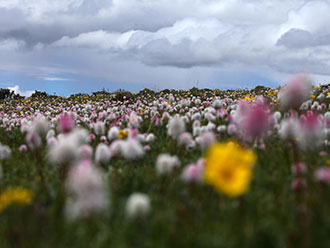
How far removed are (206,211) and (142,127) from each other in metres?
5.61

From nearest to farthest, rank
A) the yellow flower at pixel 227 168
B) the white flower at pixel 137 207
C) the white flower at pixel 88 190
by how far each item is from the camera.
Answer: the yellow flower at pixel 227 168
the white flower at pixel 88 190
the white flower at pixel 137 207

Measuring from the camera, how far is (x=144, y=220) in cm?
282

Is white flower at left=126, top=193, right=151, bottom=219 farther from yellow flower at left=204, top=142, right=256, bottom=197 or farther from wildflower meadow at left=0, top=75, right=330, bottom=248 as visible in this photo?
yellow flower at left=204, top=142, right=256, bottom=197

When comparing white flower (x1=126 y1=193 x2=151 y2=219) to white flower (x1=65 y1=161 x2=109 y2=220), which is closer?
white flower (x1=65 y1=161 x2=109 y2=220)

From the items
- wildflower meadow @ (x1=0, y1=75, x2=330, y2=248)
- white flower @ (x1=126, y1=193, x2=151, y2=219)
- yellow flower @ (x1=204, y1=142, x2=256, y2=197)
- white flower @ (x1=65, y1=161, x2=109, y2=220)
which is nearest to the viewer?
yellow flower @ (x1=204, y1=142, x2=256, y2=197)

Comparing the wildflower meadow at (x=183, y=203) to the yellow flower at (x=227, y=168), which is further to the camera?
the wildflower meadow at (x=183, y=203)

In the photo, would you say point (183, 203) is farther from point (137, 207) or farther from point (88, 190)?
point (88, 190)

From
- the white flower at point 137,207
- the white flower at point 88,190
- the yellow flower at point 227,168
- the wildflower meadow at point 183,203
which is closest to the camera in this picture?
the yellow flower at point 227,168

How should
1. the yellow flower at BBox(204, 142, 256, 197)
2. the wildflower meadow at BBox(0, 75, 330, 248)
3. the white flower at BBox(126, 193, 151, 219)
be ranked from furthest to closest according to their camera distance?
the white flower at BBox(126, 193, 151, 219), the wildflower meadow at BBox(0, 75, 330, 248), the yellow flower at BBox(204, 142, 256, 197)

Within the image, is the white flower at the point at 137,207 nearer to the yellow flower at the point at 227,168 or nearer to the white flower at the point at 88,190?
the white flower at the point at 88,190

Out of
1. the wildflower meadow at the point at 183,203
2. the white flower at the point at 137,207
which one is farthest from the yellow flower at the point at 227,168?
the white flower at the point at 137,207

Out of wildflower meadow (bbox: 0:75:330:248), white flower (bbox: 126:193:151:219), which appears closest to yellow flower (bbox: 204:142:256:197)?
wildflower meadow (bbox: 0:75:330:248)

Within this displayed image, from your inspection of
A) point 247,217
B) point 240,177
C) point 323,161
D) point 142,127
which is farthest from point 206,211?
point 142,127

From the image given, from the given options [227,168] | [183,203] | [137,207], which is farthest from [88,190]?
[183,203]
